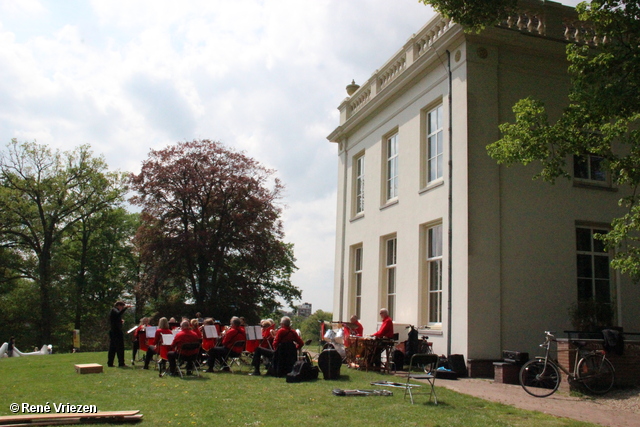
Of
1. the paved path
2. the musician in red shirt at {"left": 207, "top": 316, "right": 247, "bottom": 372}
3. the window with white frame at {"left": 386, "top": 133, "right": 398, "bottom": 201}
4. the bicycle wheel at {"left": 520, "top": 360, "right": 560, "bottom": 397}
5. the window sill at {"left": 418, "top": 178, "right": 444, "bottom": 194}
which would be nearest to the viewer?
the paved path

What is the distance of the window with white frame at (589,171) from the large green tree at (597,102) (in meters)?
3.82

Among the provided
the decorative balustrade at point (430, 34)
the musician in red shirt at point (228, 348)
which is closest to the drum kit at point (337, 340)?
the musician in red shirt at point (228, 348)

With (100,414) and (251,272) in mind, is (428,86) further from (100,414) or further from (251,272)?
(251,272)

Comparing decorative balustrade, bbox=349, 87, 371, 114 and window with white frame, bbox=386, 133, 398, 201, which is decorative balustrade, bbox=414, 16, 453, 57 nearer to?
window with white frame, bbox=386, 133, 398, 201

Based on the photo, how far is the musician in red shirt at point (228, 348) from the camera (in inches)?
532

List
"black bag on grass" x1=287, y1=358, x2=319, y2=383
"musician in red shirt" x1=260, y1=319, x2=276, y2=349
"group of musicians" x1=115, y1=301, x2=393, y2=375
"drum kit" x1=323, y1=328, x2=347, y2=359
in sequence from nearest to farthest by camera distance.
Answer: "black bag on grass" x1=287, y1=358, x2=319, y2=383 → "group of musicians" x1=115, y1=301, x2=393, y2=375 → "musician in red shirt" x1=260, y1=319, x2=276, y2=349 → "drum kit" x1=323, y1=328, x2=347, y2=359

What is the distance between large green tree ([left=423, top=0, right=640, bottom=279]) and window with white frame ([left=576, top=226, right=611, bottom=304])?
3770 millimetres

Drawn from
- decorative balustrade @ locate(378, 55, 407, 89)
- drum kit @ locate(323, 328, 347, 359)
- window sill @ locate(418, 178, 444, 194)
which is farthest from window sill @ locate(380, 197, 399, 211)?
drum kit @ locate(323, 328, 347, 359)

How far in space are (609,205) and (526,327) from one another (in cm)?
409

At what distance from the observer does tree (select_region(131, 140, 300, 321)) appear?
103 ft

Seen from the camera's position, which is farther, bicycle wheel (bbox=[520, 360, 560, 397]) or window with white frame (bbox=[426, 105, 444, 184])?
window with white frame (bbox=[426, 105, 444, 184])

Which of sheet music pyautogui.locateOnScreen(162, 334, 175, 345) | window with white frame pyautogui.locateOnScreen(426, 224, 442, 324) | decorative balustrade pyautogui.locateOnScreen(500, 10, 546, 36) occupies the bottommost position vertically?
sheet music pyautogui.locateOnScreen(162, 334, 175, 345)

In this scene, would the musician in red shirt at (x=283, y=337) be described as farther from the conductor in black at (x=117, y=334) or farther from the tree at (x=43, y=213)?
the tree at (x=43, y=213)

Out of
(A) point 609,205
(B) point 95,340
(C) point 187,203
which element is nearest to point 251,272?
(C) point 187,203
